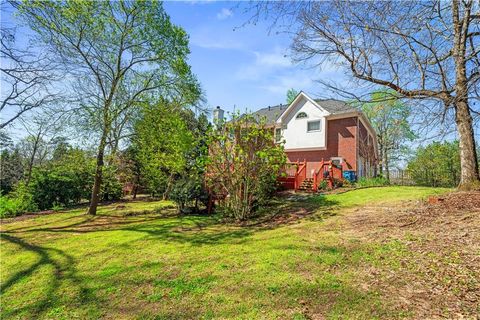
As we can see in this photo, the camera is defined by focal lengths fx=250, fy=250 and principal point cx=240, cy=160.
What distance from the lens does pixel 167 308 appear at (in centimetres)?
347

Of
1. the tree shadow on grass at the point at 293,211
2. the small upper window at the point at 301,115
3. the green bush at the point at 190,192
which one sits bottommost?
the tree shadow on grass at the point at 293,211

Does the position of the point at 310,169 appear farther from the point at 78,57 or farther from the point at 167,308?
Answer: the point at 167,308

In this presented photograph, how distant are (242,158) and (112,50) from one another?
26.5 feet

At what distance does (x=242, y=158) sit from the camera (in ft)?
27.3

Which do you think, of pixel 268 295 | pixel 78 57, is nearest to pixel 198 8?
pixel 268 295

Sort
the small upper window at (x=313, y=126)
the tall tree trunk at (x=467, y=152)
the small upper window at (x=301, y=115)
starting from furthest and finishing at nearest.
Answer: the small upper window at (x=301, y=115) < the small upper window at (x=313, y=126) < the tall tree trunk at (x=467, y=152)

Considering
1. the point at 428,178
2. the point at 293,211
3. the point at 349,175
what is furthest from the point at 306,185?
the point at 428,178

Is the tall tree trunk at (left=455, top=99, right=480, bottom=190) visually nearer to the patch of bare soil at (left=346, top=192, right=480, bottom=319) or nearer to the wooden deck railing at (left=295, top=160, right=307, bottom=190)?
the patch of bare soil at (left=346, top=192, right=480, bottom=319)

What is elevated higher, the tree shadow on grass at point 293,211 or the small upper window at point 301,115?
the small upper window at point 301,115

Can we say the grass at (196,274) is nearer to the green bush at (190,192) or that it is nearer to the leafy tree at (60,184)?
the green bush at (190,192)

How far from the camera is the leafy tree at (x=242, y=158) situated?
837cm

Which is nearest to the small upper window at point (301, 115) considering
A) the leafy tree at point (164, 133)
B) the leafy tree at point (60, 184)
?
the leafy tree at point (164, 133)

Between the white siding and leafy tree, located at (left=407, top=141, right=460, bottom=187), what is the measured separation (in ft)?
28.9

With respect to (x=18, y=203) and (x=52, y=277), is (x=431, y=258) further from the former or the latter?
(x=18, y=203)
